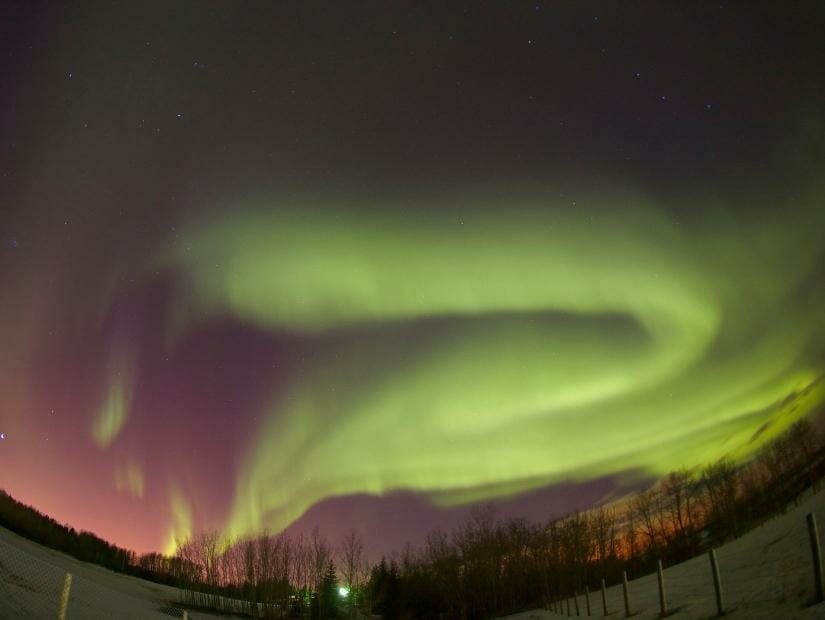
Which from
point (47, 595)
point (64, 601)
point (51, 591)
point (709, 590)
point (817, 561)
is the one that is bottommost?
point (64, 601)

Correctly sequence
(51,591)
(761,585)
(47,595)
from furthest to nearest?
(51,591), (47,595), (761,585)

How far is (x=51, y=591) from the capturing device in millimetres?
32344

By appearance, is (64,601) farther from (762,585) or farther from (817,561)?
(762,585)

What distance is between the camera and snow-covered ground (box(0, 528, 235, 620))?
1045 inches

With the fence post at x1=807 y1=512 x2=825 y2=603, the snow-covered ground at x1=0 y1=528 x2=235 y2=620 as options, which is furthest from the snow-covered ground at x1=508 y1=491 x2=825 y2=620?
the snow-covered ground at x1=0 y1=528 x2=235 y2=620

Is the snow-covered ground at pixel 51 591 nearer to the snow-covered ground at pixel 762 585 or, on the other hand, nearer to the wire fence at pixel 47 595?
the wire fence at pixel 47 595

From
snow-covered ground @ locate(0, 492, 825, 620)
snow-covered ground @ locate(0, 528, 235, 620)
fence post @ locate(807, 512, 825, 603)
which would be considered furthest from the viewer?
snow-covered ground @ locate(0, 528, 235, 620)

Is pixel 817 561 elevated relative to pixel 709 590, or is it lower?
lower

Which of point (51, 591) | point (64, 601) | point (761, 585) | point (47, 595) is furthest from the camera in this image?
point (51, 591)

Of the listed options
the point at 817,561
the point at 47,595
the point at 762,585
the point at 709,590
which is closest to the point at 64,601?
the point at 47,595

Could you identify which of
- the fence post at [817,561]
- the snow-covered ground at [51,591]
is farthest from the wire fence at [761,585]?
the snow-covered ground at [51,591]

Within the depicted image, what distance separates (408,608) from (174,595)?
111ft

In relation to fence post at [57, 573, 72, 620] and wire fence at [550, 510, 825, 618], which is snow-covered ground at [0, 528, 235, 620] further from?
wire fence at [550, 510, 825, 618]

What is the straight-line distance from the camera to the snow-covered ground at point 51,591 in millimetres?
26547
